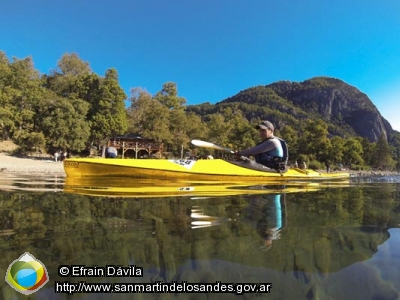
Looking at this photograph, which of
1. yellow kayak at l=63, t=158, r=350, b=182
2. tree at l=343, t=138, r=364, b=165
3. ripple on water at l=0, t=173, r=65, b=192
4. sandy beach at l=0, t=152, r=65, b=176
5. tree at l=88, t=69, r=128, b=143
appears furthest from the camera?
tree at l=343, t=138, r=364, b=165

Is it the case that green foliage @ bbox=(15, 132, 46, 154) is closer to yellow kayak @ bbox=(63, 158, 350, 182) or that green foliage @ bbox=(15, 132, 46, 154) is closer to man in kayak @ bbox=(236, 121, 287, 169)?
yellow kayak @ bbox=(63, 158, 350, 182)

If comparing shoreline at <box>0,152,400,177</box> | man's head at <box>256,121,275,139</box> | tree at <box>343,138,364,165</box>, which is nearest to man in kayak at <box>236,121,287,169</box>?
man's head at <box>256,121,275,139</box>

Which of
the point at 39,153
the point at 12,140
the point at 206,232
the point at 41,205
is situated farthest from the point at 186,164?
the point at 12,140

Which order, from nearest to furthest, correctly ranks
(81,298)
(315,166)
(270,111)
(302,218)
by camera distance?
1. (81,298)
2. (302,218)
3. (315,166)
4. (270,111)

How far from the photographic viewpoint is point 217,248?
211 cm

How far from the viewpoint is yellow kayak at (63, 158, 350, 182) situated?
7.83m

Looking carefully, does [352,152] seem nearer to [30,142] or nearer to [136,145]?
[136,145]

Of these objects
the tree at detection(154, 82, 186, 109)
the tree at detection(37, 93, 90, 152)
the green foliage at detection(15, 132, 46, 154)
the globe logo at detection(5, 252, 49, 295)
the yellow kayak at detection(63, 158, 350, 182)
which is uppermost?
the tree at detection(154, 82, 186, 109)

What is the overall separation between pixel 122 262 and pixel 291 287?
3.60 feet

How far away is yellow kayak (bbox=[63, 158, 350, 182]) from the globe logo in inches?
239

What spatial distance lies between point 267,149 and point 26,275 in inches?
300

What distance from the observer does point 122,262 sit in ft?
6.03

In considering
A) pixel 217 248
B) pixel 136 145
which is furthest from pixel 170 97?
pixel 217 248

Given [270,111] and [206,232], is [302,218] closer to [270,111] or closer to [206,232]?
[206,232]
